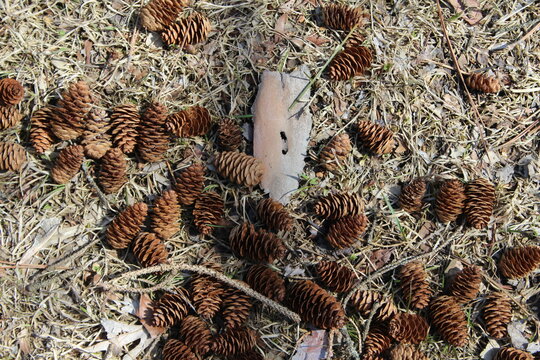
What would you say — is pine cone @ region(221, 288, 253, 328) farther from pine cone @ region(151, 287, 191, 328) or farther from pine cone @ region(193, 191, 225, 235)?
pine cone @ region(193, 191, 225, 235)

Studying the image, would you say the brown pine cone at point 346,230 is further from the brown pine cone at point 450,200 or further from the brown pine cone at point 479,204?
the brown pine cone at point 479,204

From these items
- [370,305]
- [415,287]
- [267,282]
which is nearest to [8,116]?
[267,282]

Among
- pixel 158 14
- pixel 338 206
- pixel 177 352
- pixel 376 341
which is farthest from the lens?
pixel 158 14

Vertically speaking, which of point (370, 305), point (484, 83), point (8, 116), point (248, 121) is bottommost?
point (370, 305)

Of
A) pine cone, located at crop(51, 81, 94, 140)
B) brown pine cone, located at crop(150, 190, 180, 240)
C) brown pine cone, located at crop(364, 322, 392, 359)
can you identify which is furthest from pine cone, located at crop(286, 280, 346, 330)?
pine cone, located at crop(51, 81, 94, 140)

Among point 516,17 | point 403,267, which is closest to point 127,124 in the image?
point 403,267

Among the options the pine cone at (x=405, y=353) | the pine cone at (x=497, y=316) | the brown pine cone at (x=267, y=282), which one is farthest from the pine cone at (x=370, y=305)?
the pine cone at (x=497, y=316)

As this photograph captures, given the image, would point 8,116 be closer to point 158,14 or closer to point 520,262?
point 158,14
